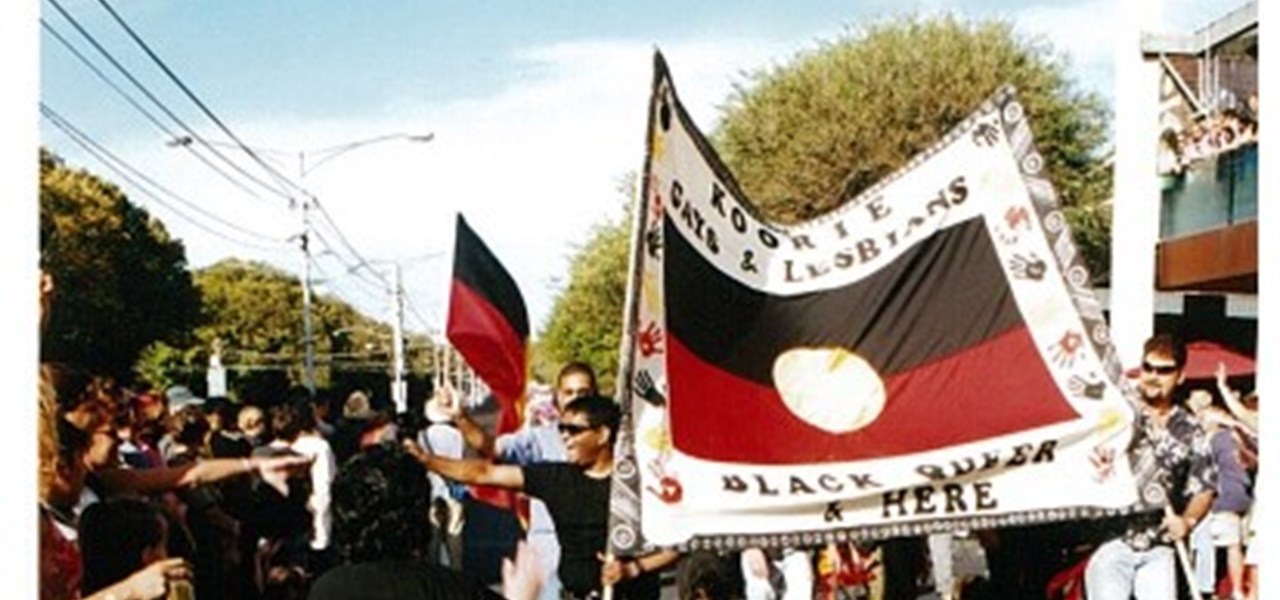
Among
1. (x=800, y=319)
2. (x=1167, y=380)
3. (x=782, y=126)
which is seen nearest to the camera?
(x=800, y=319)

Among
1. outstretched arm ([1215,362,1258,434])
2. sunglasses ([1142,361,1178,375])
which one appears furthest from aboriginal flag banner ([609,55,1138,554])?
outstretched arm ([1215,362,1258,434])

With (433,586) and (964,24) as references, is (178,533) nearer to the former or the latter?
(433,586)

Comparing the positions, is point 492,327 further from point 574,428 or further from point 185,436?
point 574,428

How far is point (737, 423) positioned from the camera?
5.43 m

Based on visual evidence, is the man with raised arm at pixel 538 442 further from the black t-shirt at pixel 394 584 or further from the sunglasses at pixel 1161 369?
the black t-shirt at pixel 394 584

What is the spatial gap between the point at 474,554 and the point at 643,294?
5.31 meters

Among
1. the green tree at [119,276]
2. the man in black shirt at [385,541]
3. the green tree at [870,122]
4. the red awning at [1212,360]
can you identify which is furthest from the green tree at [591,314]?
the man in black shirt at [385,541]

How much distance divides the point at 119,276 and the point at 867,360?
27.6 metres

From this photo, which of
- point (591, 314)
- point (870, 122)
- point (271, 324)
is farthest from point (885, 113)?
point (271, 324)

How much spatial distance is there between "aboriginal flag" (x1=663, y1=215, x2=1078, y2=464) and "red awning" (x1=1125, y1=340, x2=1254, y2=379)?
3.38 meters

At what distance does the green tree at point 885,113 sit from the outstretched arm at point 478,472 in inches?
920

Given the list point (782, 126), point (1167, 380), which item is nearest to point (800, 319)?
point (1167, 380)

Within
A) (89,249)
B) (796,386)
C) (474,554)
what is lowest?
(474,554)
